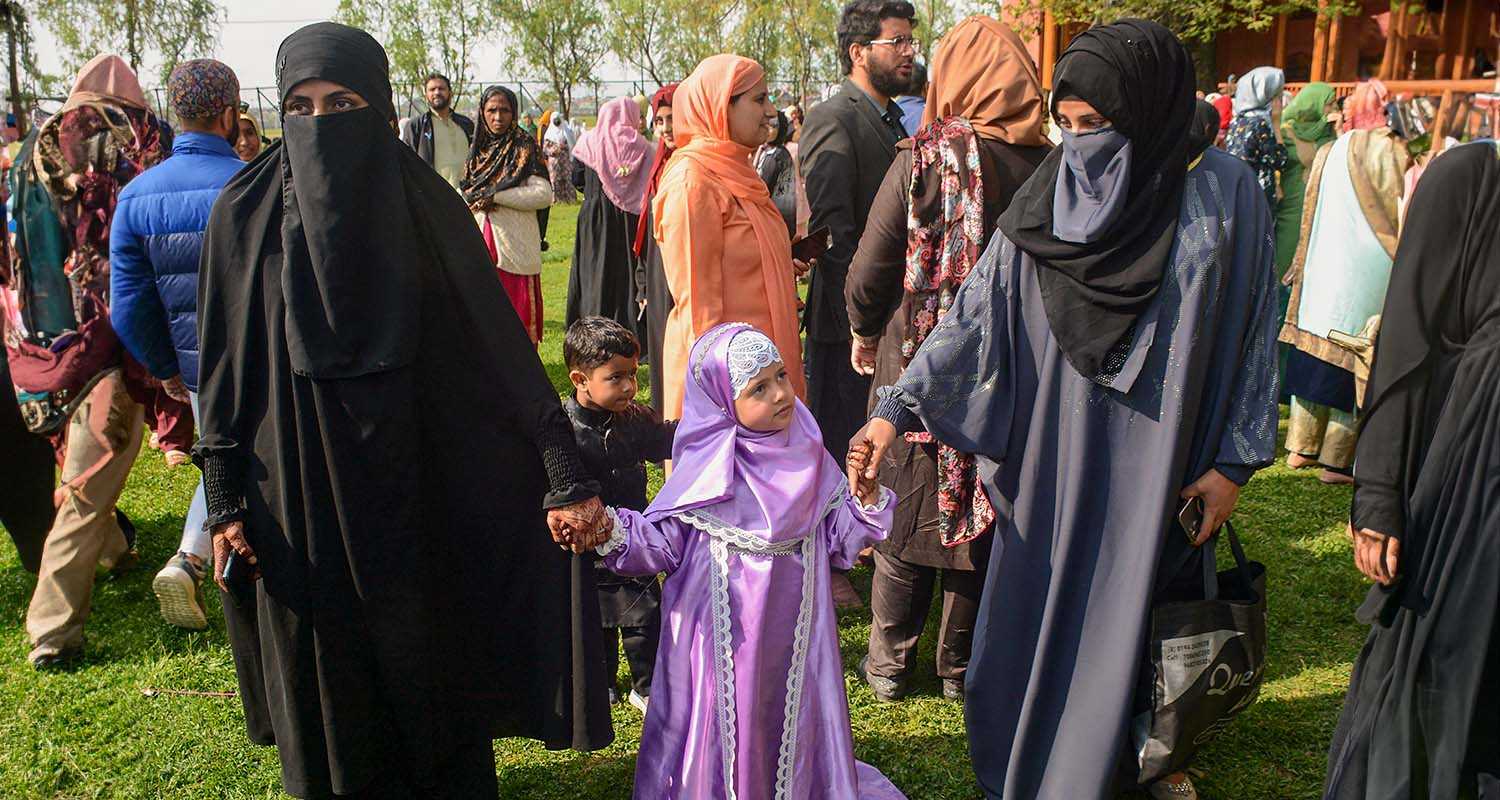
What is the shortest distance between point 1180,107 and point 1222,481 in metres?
0.83

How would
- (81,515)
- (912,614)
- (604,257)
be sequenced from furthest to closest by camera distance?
1. (604,257)
2. (81,515)
3. (912,614)

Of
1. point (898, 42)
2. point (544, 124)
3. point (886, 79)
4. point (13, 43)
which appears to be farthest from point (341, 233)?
point (13, 43)

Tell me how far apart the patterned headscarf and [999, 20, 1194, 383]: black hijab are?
263 cm

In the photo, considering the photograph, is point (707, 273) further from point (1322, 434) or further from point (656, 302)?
point (1322, 434)

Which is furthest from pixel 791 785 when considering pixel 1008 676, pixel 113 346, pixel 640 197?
pixel 640 197

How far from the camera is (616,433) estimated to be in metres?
3.12

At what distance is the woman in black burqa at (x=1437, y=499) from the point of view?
2.18m

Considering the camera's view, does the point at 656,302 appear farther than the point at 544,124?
No

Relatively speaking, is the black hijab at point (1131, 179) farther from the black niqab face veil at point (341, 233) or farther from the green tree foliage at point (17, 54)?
the green tree foliage at point (17, 54)

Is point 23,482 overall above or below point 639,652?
above

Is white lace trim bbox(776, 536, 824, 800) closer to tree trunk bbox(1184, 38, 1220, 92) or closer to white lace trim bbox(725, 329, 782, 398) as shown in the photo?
white lace trim bbox(725, 329, 782, 398)

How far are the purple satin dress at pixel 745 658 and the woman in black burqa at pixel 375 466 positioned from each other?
0.18 m

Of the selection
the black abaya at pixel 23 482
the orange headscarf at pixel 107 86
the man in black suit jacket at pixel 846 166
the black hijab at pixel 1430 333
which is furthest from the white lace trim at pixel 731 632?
the black abaya at pixel 23 482

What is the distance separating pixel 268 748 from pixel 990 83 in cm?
285
